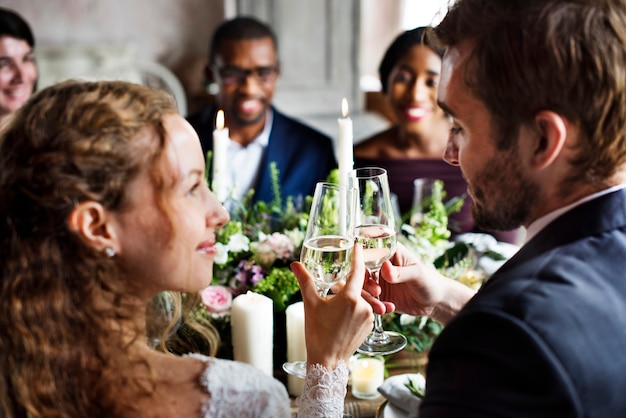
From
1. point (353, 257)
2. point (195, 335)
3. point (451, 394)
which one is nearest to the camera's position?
point (451, 394)

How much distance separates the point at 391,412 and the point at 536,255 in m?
0.41

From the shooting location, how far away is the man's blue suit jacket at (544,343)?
858 millimetres

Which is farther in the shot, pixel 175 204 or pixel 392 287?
pixel 392 287

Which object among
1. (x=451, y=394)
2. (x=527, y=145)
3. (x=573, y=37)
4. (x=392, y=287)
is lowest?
(x=392, y=287)

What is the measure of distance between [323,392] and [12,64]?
2.53 meters

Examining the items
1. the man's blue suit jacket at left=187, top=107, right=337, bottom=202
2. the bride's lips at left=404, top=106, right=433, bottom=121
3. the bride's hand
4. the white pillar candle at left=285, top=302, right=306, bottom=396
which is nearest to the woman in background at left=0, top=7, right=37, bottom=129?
the man's blue suit jacket at left=187, top=107, right=337, bottom=202

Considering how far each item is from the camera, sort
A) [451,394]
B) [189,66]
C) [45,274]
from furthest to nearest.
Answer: [189,66]
[45,274]
[451,394]

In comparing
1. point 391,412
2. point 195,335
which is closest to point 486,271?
point 391,412

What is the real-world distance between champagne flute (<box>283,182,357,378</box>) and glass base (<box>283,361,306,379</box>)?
0.68 feet

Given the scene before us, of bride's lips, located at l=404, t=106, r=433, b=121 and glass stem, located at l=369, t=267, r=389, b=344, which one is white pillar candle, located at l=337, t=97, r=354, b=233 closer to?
glass stem, located at l=369, t=267, r=389, b=344

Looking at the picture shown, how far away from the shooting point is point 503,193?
3.55ft

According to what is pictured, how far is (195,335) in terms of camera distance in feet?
4.68

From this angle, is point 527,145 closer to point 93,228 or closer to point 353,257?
point 353,257

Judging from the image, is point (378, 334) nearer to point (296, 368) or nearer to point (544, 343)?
point (296, 368)
